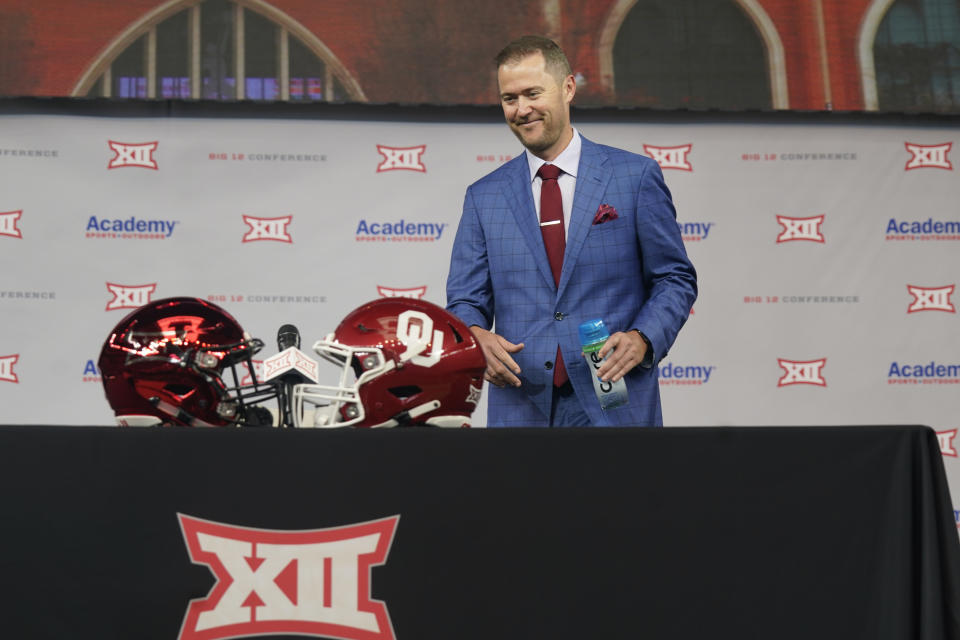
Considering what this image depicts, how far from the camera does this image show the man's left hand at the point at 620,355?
5.47ft

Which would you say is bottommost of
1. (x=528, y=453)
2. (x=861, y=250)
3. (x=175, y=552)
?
(x=175, y=552)

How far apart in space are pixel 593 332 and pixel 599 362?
0.06 m

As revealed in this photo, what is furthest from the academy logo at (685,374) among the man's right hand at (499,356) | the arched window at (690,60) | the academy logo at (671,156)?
the man's right hand at (499,356)

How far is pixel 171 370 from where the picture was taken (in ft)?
4.73

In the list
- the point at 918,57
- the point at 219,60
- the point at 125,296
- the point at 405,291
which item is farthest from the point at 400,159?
the point at 918,57

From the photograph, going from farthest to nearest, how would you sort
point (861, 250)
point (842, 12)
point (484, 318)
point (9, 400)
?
point (842, 12), point (861, 250), point (9, 400), point (484, 318)

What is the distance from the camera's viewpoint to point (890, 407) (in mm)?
3643

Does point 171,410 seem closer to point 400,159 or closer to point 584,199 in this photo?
point 584,199

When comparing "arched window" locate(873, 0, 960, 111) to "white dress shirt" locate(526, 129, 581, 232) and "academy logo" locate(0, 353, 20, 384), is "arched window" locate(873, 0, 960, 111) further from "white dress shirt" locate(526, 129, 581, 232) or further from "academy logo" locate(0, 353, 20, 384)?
"academy logo" locate(0, 353, 20, 384)

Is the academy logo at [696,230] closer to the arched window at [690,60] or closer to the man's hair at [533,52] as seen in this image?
the arched window at [690,60]

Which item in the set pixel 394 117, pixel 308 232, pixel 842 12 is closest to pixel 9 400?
pixel 308 232

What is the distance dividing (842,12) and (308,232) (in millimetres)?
2510

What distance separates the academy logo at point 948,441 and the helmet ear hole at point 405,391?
2.86m

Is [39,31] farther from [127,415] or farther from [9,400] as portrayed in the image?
[127,415]
